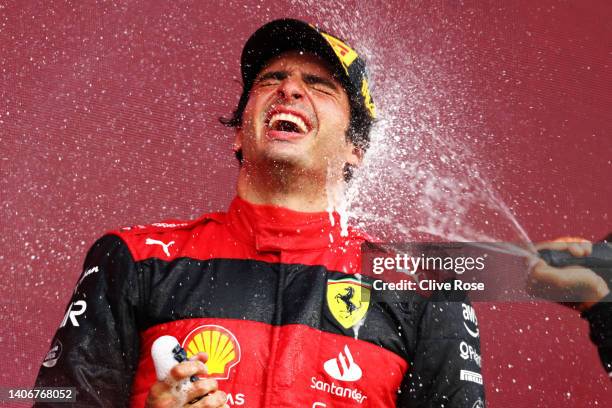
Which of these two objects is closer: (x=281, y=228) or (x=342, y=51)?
(x=281, y=228)

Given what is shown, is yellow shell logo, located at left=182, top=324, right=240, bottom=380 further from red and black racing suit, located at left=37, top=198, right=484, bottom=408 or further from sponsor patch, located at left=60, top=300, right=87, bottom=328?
sponsor patch, located at left=60, top=300, right=87, bottom=328

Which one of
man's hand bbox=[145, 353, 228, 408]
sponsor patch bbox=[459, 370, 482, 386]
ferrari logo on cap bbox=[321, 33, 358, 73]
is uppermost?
ferrari logo on cap bbox=[321, 33, 358, 73]

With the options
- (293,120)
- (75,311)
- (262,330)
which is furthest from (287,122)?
(75,311)

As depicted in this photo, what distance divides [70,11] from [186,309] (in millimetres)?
1527

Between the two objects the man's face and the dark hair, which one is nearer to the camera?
the man's face

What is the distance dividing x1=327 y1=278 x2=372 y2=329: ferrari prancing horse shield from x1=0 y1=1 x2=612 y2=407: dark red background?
0.90 meters

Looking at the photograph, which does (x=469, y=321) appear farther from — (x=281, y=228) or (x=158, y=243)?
(x=158, y=243)

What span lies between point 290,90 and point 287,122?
3.2 inches

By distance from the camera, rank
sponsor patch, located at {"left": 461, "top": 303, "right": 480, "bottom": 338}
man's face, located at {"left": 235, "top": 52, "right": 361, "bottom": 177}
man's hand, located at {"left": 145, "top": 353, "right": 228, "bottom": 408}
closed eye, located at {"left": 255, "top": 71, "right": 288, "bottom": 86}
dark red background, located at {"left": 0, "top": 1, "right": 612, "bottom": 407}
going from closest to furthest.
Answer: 1. man's hand, located at {"left": 145, "top": 353, "right": 228, "bottom": 408}
2. sponsor patch, located at {"left": 461, "top": 303, "right": 480, "bottom": 338}
3. man's face, located at {"left": 235, "top": 52, "right": 361, "bottom": 177}
4. closed eye, located at {"left": 255, "top": 71, "right": 288, "bottom": 86}
5. dark red background, located at {"left": 0, "top": 1, "right": 612, "bottom": 407}

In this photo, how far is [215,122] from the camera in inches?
112

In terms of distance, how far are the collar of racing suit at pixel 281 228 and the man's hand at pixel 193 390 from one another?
1.33ft

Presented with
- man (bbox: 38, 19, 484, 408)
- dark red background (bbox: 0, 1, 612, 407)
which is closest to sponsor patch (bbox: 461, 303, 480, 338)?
man (bbox: 38, 19, 484, 408)

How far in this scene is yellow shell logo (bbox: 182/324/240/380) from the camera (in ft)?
5.58

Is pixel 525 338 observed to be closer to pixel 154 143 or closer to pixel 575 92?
pixel 575 92
